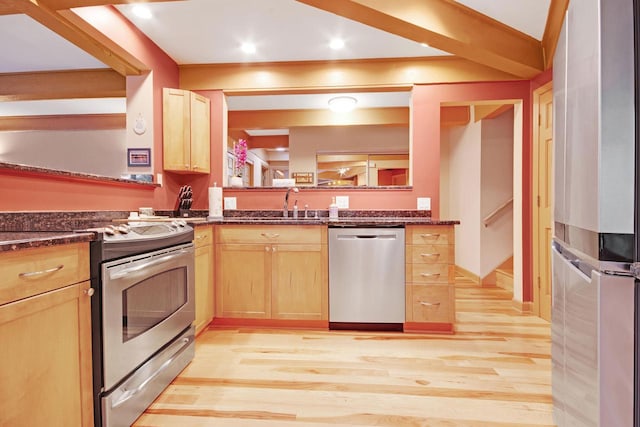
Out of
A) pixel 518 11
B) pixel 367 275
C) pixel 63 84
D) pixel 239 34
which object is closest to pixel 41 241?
pixel 367 275

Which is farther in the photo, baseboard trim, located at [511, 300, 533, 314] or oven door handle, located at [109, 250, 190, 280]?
baseboard trim, located at [511, 300, 533, 314]

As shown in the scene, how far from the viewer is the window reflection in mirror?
19.2ft

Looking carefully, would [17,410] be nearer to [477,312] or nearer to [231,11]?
[231,11]

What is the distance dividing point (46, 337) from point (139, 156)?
6.59 feet

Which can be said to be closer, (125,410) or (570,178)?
(570,178)

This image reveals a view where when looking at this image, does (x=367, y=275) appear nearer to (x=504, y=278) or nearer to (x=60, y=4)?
(x=504, y=278)

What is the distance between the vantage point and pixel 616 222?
2.43 feet

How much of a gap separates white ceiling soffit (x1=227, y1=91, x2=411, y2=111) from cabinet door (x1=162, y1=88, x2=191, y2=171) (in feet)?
4.23

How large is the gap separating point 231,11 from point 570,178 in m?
2.40

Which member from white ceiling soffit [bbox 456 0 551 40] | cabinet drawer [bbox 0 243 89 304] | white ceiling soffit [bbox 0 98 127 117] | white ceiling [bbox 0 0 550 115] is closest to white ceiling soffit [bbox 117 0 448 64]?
white ceiling [bbox 0 0 550 115]

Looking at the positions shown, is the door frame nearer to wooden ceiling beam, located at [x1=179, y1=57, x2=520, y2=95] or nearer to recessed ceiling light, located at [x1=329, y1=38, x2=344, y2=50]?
wooden ceiling beam, located at [x1=179, y1=57, x2=520, y2=95]

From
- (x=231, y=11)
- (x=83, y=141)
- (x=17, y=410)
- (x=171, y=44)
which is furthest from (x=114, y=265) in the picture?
(x=83, y=141)

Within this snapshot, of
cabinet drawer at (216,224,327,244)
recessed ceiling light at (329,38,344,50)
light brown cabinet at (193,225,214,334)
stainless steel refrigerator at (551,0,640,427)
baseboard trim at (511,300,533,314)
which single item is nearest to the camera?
stainless steel refrigerator at (551,0,640,427)

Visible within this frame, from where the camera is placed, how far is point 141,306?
4.92ft
